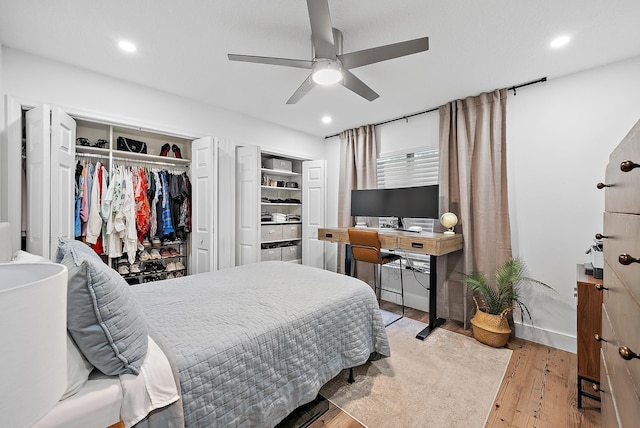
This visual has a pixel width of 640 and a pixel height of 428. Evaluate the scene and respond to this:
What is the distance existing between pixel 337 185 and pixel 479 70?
99.3 inches

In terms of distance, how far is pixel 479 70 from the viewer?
7.88 feet

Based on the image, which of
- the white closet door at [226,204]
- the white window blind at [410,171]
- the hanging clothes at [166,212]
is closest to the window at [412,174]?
the white window blind at [410,171]

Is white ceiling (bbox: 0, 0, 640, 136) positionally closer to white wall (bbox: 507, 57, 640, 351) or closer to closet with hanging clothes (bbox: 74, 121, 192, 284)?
white wall (bbox: 507, 57, 640, 351)

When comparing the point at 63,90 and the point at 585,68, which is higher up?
the point at 585,68

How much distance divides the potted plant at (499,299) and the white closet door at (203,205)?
278cm

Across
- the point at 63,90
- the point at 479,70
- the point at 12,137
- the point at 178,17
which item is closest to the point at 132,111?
the point at 63,90

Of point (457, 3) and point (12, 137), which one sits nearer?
point (457, 3)

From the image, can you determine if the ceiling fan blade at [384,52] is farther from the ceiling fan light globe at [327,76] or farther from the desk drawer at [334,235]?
the desk drawer at [334,235]

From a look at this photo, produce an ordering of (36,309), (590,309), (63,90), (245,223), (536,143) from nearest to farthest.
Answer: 1. (36,309)
2. (590,309)
3. (63,90)
4. (536,143)
5. (245,223)

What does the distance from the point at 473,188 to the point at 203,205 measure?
9.85 feet

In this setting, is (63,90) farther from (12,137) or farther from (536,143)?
(536,143)


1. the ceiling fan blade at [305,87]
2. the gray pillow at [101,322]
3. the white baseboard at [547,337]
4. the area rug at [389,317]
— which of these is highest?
the ceiling fan blade at [305,87]

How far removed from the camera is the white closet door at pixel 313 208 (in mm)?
4270

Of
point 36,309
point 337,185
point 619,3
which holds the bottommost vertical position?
point 36,309
